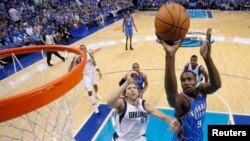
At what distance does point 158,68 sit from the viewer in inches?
380

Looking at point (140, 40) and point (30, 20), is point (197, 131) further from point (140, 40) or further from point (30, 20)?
point (30, 20)

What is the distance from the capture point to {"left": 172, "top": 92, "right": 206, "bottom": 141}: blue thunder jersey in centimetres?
318

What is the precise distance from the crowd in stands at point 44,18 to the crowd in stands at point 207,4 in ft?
14.1

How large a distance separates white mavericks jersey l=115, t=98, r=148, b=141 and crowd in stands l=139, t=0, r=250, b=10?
69.3 feet

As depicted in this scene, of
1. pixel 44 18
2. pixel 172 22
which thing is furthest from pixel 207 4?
pixel 172 22

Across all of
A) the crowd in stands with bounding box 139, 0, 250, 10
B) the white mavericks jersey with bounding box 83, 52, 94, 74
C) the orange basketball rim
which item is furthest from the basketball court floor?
the crowd in stands with bounding box 139, 0, 250, 10

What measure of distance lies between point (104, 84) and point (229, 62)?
185 inches

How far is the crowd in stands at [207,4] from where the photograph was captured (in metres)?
22.3

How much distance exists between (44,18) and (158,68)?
8.33 m

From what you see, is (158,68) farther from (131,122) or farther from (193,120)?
(193,120)

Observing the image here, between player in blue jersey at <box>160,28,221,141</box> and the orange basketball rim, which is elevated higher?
the orange basketball rim

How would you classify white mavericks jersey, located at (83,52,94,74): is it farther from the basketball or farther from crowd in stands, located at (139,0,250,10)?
crowd in stands, located at (139,0,250,10)

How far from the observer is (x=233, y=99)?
7.01m

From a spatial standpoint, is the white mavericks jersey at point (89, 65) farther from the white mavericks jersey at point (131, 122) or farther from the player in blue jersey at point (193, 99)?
the player in blue jersey at point (193, 99)
